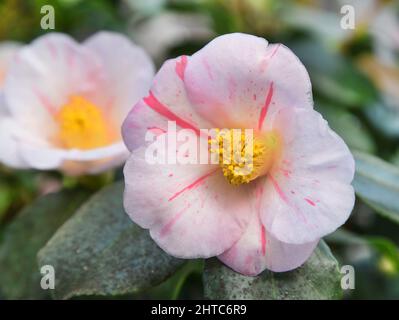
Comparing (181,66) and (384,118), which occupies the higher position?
(181,66)

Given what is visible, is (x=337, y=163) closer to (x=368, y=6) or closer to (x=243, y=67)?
(x=243, y=67)


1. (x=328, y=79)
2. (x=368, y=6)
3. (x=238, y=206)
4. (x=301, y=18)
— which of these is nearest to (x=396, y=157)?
(x=328, y=79)

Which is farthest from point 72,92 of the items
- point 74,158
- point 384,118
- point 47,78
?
point 384,118

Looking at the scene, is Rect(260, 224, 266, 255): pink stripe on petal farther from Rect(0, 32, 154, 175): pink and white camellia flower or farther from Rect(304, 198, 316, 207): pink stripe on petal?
Rect(0, 32, 154, 175): pink and white camellia flower

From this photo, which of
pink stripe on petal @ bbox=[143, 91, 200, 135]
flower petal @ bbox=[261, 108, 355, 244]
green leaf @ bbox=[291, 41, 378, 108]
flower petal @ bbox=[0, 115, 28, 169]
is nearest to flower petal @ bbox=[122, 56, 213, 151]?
pink stripe on petal @ bbox=[143, 91, 200, 135]

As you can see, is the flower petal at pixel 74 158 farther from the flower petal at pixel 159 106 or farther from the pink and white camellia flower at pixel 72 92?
the flower petal at pixel 159 106

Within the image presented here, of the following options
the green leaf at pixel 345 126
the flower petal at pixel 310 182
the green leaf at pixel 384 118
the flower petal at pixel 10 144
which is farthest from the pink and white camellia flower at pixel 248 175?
the green leaf at pixel 384 118

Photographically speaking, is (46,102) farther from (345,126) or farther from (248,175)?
(345,126)
